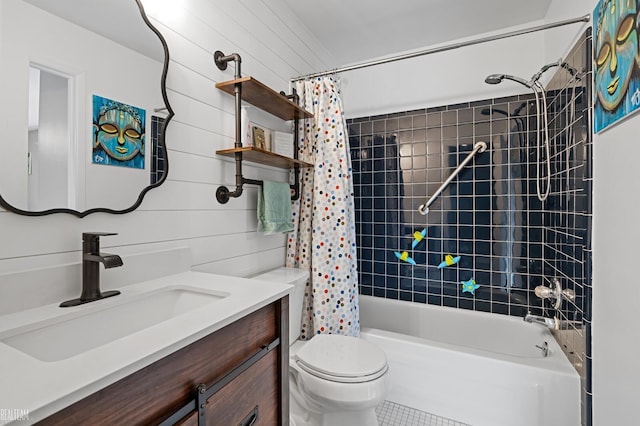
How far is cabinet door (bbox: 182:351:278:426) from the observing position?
0.75 m

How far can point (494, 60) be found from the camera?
2.29 metres

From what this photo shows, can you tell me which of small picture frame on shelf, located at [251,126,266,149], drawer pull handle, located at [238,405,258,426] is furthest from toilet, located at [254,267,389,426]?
small picture frame on shelf, located at [251,126,266,149]

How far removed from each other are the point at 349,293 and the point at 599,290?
117 cm

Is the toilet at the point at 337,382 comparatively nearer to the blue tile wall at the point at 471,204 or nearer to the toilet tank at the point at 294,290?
the toilet tank at the point at 294,290

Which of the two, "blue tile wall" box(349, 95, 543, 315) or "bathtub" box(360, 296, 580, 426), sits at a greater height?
"blue tile wall" box(349, 95, 543, 315)

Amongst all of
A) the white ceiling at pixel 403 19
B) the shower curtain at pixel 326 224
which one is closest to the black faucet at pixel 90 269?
the shower curtain at pixel 326 224

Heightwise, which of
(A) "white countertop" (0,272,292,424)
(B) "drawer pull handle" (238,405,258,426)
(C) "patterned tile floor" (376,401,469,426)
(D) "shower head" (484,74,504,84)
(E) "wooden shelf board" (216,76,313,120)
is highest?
(D) "shower head" (484,74,504,84)

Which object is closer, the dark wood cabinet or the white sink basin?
the dark wood cabinet

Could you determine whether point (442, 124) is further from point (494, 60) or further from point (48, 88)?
point (48, 88)

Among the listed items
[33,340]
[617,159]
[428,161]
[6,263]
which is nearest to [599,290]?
[617,159]

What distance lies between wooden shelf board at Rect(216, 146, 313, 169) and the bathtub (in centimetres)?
114

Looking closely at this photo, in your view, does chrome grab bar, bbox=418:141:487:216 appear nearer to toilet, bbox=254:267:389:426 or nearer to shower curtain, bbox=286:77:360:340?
shower curtain, bbox=286:77:360:340

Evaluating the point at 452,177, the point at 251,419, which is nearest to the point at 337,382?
the point at 251,419

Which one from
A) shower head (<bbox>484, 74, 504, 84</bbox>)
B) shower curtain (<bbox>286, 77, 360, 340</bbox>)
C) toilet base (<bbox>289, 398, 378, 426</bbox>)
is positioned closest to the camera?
toilet base (<bbox>289, 398, 378, 426</bbox>)
